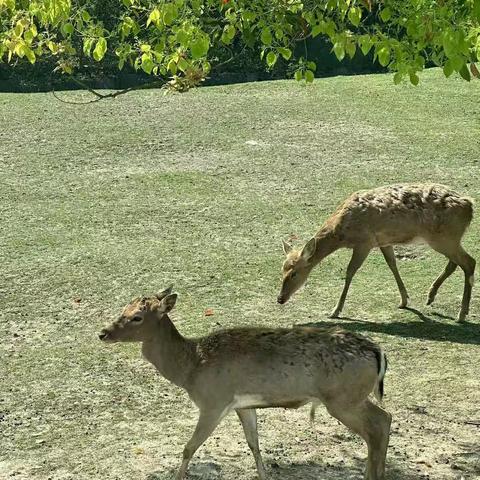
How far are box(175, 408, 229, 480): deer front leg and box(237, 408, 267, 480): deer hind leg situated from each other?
33 cm

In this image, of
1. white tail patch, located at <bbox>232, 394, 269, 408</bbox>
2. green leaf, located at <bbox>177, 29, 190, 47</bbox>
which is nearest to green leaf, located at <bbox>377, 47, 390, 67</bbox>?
green leaf, located at <bbox>177, 29, 190, 47</bbox>

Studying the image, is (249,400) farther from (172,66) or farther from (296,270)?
(296,270)

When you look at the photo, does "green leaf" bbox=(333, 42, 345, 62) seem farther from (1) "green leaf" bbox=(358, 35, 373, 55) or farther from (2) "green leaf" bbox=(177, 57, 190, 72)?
(2) "green leaf" bbox=(177, 57, 190, 72)

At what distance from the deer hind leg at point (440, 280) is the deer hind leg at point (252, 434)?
5.04 meters

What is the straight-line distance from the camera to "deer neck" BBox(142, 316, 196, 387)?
26.7ft

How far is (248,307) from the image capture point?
12.7 metres

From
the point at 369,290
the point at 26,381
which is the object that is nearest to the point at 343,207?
the point at 369,290

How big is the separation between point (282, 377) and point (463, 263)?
205 inches

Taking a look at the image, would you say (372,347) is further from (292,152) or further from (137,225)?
(292,152)

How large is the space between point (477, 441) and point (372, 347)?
1.76 meters

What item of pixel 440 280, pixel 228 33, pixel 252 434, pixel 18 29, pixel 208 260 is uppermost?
pixel 228 33

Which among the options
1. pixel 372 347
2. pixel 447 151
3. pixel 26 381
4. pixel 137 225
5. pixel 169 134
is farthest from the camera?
pixel 169 134

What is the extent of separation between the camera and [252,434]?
26.5 ft

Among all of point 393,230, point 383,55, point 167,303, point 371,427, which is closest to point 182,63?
point 383,55
